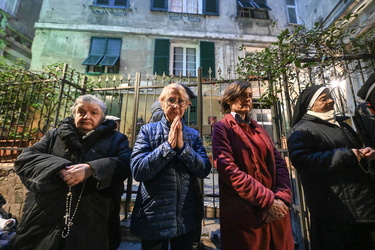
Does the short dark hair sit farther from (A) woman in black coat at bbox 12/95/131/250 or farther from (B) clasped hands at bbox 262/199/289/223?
(A) woman in black coat at bbox 12/95/131/250

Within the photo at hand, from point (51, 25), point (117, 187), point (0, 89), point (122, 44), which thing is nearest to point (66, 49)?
point (51, 25)

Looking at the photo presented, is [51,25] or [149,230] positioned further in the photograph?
[51,25]

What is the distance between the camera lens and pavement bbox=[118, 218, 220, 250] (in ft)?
7.99

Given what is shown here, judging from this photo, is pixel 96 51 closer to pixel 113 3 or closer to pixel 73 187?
pixel 113 3

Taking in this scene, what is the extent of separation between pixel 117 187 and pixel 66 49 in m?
9.95

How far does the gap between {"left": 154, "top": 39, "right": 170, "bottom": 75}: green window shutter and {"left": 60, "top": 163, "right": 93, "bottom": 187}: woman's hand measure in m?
7.79

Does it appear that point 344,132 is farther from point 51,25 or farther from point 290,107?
point 51,25

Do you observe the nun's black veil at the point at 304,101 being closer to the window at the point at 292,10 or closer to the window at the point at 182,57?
the window at the point at 182,57

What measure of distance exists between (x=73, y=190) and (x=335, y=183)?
2.34 metres

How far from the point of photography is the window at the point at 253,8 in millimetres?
9594

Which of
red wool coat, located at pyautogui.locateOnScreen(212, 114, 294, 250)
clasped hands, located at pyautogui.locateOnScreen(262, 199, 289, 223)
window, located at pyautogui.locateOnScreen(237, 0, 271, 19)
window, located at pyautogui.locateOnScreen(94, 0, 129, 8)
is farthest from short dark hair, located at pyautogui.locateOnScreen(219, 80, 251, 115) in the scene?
window, located at pyautogui.locateOnScreen(94, 0, 129, 8)

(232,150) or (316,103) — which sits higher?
(316,103)

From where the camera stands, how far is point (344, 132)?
1722mm

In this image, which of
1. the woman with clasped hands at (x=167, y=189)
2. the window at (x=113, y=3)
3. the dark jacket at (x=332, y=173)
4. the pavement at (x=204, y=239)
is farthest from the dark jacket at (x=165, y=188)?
the window at (x=113, y=3)
